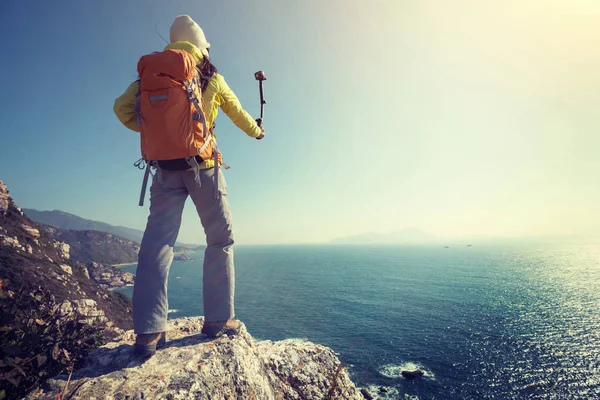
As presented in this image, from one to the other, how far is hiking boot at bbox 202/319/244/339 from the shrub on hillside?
1474 millimetres

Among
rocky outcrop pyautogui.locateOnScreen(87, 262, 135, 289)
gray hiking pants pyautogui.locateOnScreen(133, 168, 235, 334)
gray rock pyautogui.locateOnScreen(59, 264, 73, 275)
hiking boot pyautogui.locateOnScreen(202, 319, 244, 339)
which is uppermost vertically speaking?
gray hiking pants pyautogui.locateOnScreen(133, 168, 235, 334)

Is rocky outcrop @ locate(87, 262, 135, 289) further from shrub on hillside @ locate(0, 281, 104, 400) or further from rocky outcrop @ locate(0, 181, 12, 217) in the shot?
shrub on hillside @ locate(0, 281, 104, 400)

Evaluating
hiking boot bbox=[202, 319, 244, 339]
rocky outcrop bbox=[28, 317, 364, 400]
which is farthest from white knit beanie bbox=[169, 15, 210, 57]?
rocky outcrop bbox=[28, 317, 364, 400]

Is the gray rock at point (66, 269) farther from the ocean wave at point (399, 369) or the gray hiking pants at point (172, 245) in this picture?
the gray hiking pants at point (172, 245)

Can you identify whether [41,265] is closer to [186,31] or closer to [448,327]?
[186,31]

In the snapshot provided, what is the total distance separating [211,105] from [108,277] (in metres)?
126

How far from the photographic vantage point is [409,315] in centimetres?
5644

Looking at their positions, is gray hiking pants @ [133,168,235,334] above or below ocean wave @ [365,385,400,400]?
above

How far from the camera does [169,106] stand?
3100mm

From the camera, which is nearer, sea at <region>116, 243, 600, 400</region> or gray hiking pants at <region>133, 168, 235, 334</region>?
gray hiking pants at <region>133, 168, 235, 334</region>

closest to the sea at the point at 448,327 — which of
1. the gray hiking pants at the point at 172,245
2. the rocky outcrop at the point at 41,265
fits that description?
the rocky outcrop at the point at 41,265

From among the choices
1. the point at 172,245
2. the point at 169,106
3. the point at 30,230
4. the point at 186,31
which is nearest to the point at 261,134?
the point at 169,106

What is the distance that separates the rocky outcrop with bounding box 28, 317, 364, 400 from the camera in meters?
2.67

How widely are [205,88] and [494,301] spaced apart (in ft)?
281
